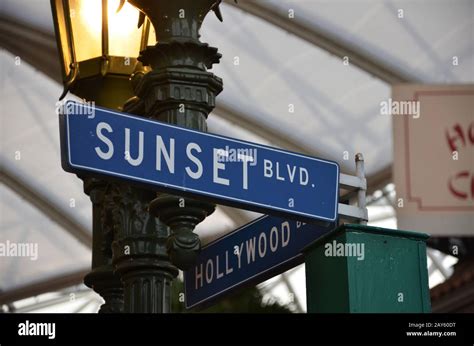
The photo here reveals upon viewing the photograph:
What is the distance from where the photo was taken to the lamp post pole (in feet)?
15.4

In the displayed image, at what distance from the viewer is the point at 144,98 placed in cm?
499

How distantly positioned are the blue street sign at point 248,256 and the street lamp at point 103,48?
0.94m

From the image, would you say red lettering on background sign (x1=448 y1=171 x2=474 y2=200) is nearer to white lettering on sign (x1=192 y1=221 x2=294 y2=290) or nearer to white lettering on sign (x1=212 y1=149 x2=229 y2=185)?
white lettering on sign (x1=192 y1=221 x2=294 y2=290)

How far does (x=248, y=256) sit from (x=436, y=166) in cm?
1371

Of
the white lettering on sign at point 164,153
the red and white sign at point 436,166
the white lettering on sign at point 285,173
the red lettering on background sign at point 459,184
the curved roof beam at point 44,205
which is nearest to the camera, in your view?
the white lettering on sign at point 164,153

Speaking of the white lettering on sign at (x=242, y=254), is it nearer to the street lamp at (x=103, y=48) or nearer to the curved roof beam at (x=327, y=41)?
the street lamp at (x=103, y=48)

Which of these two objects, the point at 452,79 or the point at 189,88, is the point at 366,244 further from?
the point at 452,79

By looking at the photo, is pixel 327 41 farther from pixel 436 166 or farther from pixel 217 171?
pixel 217 171

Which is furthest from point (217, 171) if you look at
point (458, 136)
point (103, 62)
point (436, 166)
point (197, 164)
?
point (458, 136)

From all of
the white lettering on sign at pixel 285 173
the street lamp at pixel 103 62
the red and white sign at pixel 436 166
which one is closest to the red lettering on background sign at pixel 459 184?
the red and white sign at pixel 436 166

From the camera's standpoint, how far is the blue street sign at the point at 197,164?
13.8ft

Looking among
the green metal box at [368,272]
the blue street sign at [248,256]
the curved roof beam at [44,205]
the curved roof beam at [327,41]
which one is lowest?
the green metal box at [368,272]

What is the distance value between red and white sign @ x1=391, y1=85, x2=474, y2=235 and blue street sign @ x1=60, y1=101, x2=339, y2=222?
12.7m

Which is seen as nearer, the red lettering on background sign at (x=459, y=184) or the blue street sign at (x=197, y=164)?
the blue street sign at (x=197, y=164)
